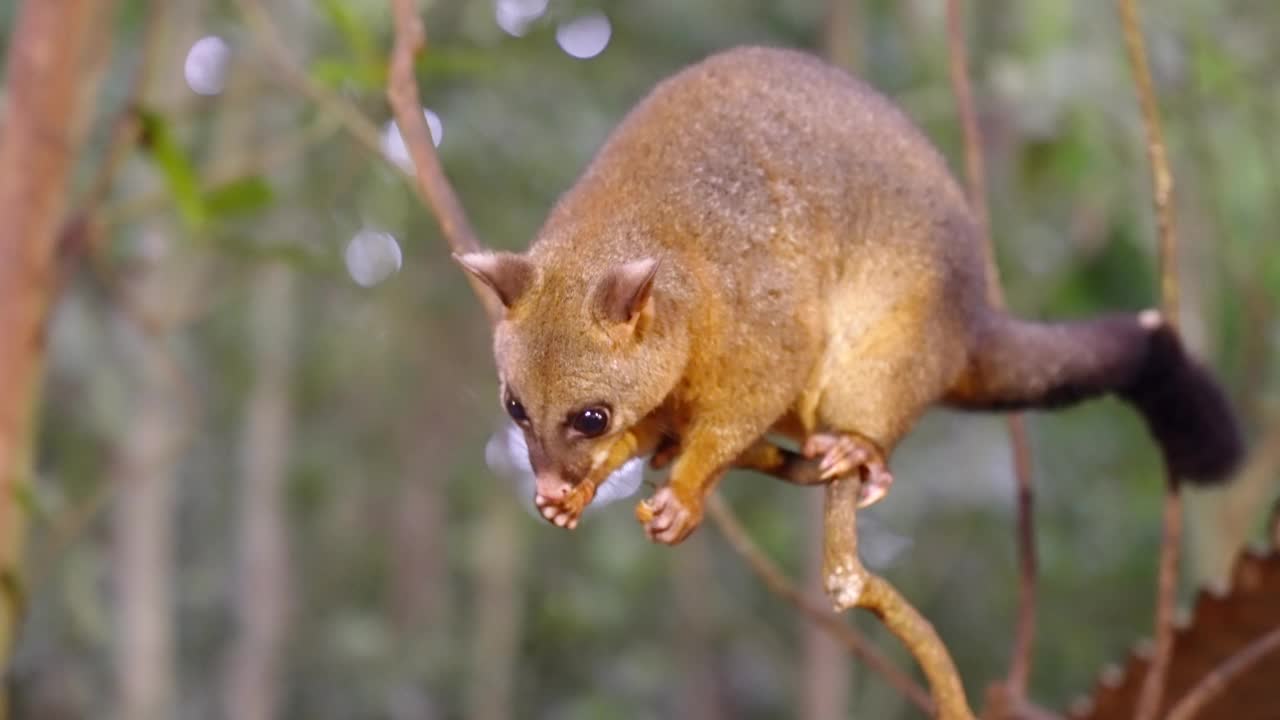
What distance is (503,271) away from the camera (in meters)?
1.81

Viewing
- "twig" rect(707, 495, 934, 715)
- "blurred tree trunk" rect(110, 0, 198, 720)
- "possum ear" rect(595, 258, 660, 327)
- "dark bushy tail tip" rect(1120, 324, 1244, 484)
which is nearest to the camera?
"possum ear" rect(595, 258, 660, 327)

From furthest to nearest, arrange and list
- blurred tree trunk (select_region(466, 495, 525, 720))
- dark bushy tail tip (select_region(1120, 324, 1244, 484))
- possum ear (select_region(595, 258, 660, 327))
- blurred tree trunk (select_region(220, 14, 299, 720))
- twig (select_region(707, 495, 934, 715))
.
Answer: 1. blurred tree trunk (select_region(466, 495, 525, 720))
2. blurred tree trunk (select_region(220, 14, 299, 720))
3. dark bushy tail tip (select_region(1120, 324, 1244, 484))
4. twig (select_region(707, 495, 934, 715))
5. possum ear (select_region(595, 258, 660, 327))

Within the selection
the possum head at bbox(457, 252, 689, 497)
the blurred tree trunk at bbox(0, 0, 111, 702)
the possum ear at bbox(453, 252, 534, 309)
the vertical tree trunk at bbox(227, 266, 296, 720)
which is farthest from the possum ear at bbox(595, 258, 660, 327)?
the vertical tree trunk at bbox(227, 266, 296, 720)

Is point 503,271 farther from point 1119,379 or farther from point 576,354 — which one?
point 1119,379

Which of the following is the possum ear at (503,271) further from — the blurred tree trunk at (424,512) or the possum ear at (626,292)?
the blurred tree trunk at (424,512)

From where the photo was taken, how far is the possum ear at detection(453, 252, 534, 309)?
1798 mm

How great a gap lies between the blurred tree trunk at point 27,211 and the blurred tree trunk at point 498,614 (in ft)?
16.0

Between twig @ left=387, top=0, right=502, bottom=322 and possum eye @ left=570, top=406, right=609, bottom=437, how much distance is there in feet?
0.91

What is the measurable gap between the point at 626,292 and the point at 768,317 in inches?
11.1

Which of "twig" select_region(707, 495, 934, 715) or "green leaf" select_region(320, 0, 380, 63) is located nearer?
"twig" select_region(707, 495, 934, 715)

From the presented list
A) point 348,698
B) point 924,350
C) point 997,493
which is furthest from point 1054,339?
point 348,698

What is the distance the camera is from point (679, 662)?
25.8 feet

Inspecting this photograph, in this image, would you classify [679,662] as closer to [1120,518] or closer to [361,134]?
[1120,518]

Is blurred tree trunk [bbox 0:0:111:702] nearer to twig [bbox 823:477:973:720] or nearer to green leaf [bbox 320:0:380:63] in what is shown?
green leaf [bbox 320:0:380:63]
